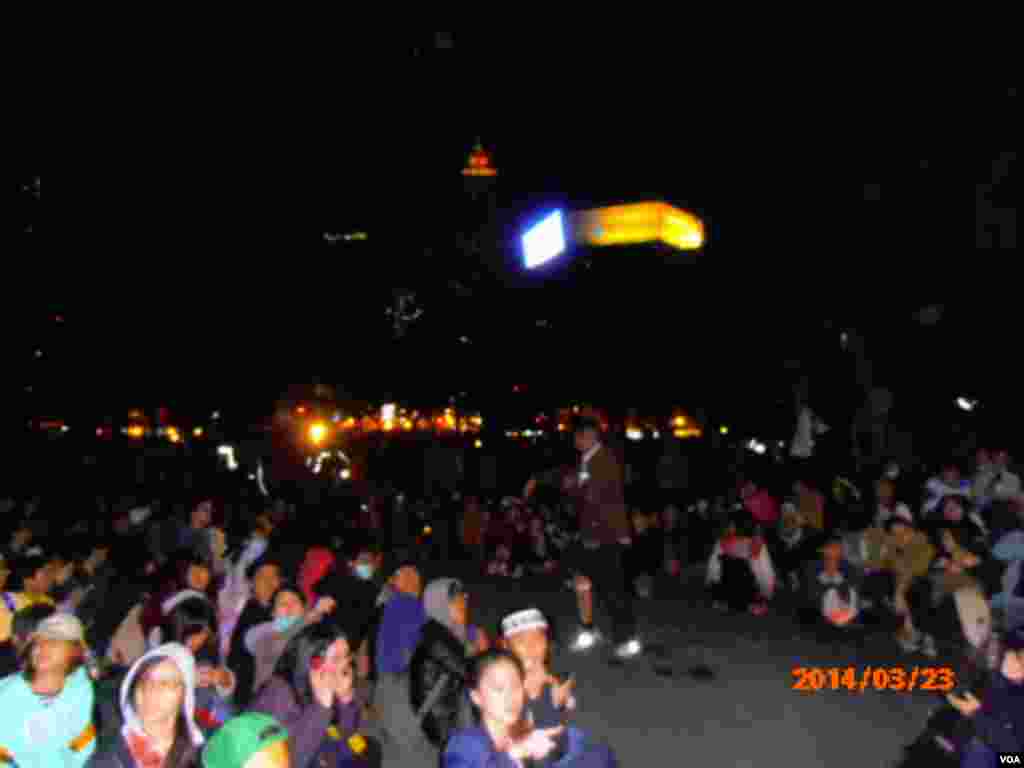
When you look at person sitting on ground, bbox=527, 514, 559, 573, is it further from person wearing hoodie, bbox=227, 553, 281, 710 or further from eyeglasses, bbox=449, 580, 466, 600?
eyeglasses, bbox=449, 580, 466, 600

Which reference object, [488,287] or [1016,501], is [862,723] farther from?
[488,287]

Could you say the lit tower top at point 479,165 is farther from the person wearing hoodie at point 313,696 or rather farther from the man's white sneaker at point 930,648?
the person wearing hoodie at point 313,696

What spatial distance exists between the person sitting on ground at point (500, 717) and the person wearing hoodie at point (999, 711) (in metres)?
2.33

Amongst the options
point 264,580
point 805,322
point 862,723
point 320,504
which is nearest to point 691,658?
point 862,723

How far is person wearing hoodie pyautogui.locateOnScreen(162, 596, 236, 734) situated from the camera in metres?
5.63

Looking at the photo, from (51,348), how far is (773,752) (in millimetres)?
16701

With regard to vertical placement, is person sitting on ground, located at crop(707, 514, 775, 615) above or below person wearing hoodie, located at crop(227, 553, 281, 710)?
below

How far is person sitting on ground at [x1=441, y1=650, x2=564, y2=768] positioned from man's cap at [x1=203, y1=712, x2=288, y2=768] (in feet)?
2.29

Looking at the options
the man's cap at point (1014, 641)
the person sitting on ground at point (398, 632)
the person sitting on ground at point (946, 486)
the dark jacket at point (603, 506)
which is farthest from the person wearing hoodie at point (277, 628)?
the person sitting on ground at point (946, 486)

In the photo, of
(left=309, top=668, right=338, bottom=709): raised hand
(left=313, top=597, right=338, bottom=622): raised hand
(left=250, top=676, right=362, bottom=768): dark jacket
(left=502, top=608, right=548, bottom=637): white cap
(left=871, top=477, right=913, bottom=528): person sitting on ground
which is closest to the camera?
(left=250, top=676, right=362, bottom=768): dark jacket

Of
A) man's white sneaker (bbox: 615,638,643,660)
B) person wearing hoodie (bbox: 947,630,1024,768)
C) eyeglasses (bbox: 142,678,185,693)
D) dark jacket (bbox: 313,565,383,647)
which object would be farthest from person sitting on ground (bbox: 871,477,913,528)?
eyeglasses (bbox: 142,678,185,693)

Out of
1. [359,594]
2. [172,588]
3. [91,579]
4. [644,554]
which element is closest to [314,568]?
[359,594]

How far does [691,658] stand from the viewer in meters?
8.40

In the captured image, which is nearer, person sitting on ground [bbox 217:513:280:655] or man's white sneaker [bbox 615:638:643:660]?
person sitting on ground [bbox 217:513:280:655]
